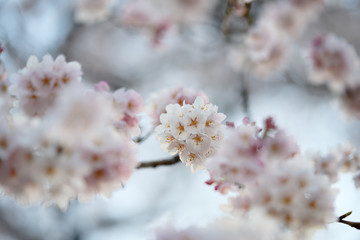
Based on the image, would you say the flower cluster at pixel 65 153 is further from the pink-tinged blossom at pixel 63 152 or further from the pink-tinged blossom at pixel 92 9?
the pink-tinged blossom at pixel 92 9

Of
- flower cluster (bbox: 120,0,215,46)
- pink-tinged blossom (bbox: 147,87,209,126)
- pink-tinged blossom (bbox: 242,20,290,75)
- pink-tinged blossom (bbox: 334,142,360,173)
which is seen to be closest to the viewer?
pink-tinged blossom (bbox: 147,87,209,126)

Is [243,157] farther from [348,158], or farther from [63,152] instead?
[348,158]

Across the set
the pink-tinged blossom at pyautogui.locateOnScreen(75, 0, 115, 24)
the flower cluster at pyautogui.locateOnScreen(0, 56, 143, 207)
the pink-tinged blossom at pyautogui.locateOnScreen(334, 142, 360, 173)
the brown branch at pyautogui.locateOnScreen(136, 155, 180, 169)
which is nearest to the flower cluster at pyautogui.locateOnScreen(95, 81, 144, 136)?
the brown branch at pyautogui.locateOnScreen(136, 155, 180, 169)

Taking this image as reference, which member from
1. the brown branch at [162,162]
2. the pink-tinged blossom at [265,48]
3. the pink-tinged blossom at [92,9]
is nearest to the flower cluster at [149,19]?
the pink-tinged blossom at [92,9]

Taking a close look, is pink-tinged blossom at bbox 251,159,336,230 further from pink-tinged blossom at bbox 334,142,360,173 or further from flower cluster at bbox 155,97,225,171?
pink-tinged blossom at bbox 334,142,360,173

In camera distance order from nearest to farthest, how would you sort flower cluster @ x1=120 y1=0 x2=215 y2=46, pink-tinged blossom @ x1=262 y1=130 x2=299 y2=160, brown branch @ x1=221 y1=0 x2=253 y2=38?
pink-tinged blossom @ x1=262 y1=130 x2=299 y2=160, brown branch @ x1=221 y1=0 x2=253 y2=38, flower cluster @ x1=120 y1=0 x2=215 y2=46

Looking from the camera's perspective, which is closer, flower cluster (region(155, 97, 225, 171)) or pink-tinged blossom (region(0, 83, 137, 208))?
pink-tinged blossom (region(0, 83, 137, 208))
